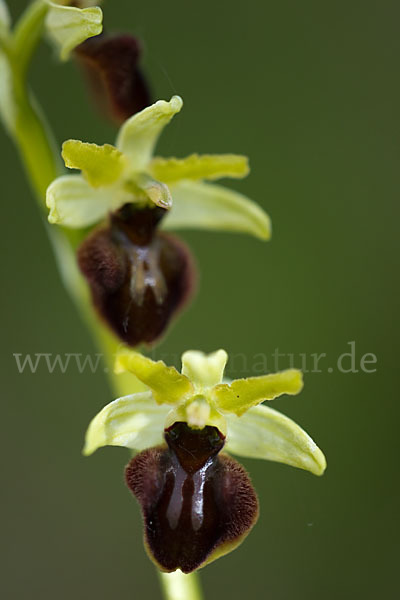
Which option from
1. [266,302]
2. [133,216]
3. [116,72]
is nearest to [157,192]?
[133,216]

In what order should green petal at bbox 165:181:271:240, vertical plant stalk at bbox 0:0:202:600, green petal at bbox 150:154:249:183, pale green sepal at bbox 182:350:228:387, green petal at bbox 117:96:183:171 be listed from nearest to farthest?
pale green sepal at bbox 182:350:228:387 → green petal at bbox 117:96:183:171 → green petal at bbox 150:154:249:183 → vertical plant stalk at bbox 0:0:202:600 → green petal at bbox 165:181:271:240

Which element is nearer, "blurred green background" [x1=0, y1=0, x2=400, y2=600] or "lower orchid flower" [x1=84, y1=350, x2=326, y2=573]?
"lower orchid flower" [x1=84, y1=350, x2=326, y2=573]

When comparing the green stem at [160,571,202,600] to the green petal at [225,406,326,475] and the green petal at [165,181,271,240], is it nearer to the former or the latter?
the green petal at [225,406,326,475]

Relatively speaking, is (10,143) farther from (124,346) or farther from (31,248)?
(124,346)

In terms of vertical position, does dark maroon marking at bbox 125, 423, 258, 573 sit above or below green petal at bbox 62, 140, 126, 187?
below

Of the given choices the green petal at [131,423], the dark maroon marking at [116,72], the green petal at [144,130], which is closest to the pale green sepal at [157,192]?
the green petal at [144,130]

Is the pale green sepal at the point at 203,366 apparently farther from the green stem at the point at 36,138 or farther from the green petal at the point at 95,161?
the green petal at the point at 95,161

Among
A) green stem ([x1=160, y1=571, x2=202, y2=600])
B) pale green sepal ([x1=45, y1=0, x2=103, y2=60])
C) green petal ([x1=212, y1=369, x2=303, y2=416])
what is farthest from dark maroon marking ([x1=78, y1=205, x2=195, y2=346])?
green stem ([x1=160, y1=571, x2=202, y2=600])
